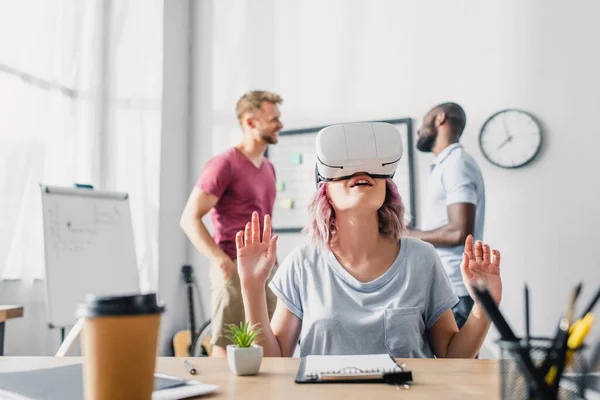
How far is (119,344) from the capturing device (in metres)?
0.61

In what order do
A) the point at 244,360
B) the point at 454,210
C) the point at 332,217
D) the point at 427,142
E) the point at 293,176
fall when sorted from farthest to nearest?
1. the point at 293,176
2. the point at 427,142
3. the point at 454,210
4. the point at 332,217
5. the point at 244,360

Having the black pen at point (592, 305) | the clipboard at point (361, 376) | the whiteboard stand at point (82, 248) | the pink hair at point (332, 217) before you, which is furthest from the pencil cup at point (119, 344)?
the whiteboard stand at point (82, 248)

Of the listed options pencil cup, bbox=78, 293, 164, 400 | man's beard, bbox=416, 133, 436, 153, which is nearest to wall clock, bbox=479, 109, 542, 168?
man's beard, bbox=416, 133, 436, 153

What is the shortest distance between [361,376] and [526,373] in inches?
16.1

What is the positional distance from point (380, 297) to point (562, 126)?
85.8 inches

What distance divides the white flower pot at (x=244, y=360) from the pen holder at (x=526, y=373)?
0.51 m

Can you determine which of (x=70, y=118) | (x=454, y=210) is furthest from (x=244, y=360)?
(x=70, y=118)

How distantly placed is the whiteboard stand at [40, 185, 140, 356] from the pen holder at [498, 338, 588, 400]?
83.8 inches

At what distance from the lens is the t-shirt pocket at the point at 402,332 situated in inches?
50.2

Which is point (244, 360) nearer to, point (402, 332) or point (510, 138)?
point (402, 332)

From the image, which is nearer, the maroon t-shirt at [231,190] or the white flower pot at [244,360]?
the white flower pot at [244,360]

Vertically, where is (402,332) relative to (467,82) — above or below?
below

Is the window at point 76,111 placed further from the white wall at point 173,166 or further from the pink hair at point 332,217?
the pink hair at point 332,217

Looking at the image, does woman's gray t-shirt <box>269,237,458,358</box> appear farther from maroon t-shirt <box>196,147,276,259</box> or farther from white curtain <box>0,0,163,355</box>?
white curtain <box>0,0,163,355</box>
